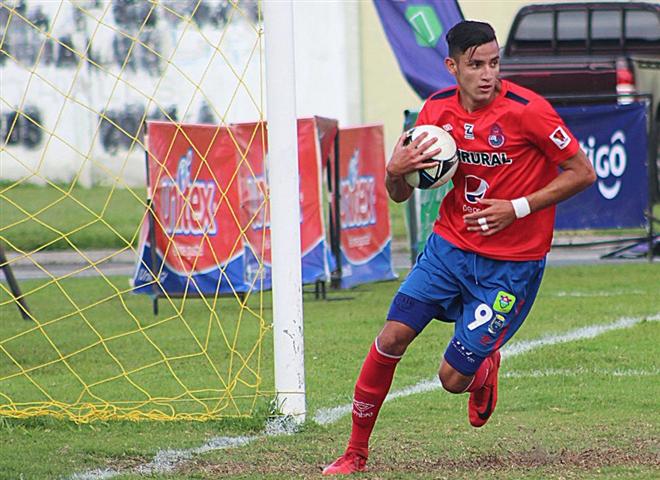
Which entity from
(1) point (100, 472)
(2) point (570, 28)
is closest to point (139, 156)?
(2) point (570, 28)

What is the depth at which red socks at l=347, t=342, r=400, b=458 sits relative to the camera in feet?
19.1

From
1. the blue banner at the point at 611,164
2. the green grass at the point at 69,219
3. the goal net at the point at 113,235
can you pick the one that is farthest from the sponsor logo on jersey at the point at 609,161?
the green grass at the point at 69,219

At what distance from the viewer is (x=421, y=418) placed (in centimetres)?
707

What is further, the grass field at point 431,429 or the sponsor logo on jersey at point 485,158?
the grass field at point 431,429

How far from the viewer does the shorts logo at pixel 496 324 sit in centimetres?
571

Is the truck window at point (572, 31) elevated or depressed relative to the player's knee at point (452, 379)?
elevated

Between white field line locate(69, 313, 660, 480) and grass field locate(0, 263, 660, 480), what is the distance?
3 centimetres

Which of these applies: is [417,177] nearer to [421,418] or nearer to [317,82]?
[421,418]

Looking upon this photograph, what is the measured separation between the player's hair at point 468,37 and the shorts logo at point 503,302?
3.32 feet

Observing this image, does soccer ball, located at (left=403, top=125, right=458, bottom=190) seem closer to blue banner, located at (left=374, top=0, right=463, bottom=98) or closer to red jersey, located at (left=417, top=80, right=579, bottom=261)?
red jersey, located at (left=417, top=80, right=579, bottom=261)

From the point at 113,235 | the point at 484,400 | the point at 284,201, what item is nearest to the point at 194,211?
the point at 284,201

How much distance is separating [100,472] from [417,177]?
1.89m

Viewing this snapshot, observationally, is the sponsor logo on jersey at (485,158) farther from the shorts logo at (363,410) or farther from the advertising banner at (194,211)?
the advertising banner at (194,211)

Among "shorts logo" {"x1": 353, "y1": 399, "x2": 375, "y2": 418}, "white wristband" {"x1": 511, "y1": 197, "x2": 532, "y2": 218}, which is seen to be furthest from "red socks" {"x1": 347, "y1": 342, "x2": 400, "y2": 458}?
"white wristband" {"x1": 511, "y1": 197, "x2": 532, "y2": 218}
